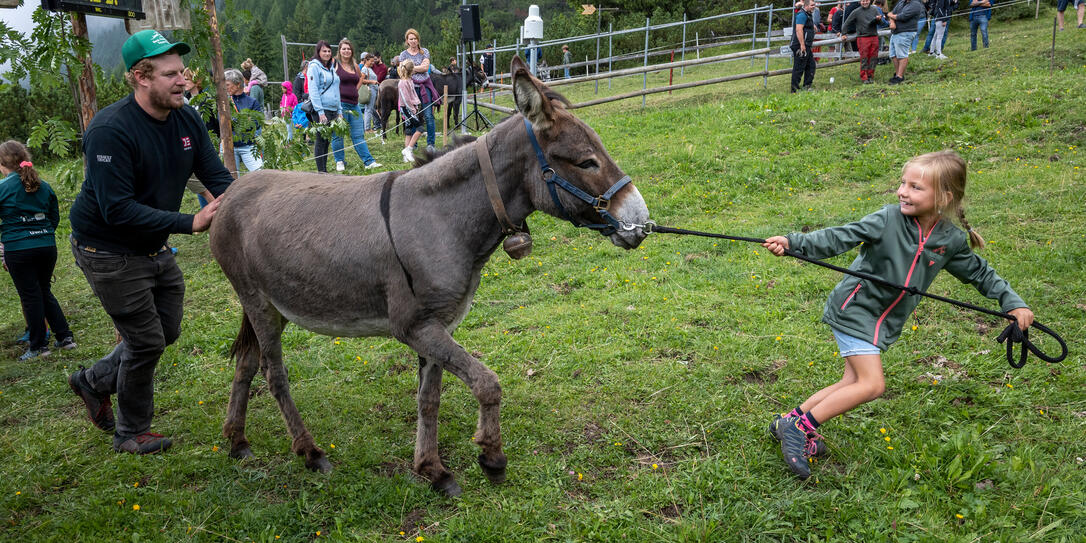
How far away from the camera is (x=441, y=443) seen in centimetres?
423

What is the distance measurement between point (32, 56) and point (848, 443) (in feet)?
21.8

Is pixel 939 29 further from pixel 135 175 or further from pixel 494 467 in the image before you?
pixel 135 175

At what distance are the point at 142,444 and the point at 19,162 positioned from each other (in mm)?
3703

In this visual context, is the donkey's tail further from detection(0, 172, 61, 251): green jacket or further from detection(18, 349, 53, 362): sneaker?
detection(18, 349, 53, 362): sneaker

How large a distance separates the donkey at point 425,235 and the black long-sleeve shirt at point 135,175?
A: 0.36 m

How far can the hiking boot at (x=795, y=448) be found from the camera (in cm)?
355

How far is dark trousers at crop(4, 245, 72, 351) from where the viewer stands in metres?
6.06

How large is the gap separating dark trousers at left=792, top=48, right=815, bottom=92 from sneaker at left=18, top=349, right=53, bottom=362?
14843 millimetres

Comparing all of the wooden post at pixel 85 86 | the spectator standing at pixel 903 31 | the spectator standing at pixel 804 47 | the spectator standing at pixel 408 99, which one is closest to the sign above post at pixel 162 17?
the wooden post at pixel 85 86

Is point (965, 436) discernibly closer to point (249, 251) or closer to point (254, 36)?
point (249, 251)

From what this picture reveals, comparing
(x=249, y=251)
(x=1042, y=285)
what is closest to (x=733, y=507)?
(x=249, y=251)

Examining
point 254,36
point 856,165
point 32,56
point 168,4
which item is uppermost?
point 254,36

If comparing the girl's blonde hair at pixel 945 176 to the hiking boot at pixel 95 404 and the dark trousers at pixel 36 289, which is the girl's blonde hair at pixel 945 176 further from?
the dark trousers at pixel 36 289

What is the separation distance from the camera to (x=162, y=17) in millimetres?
5773
